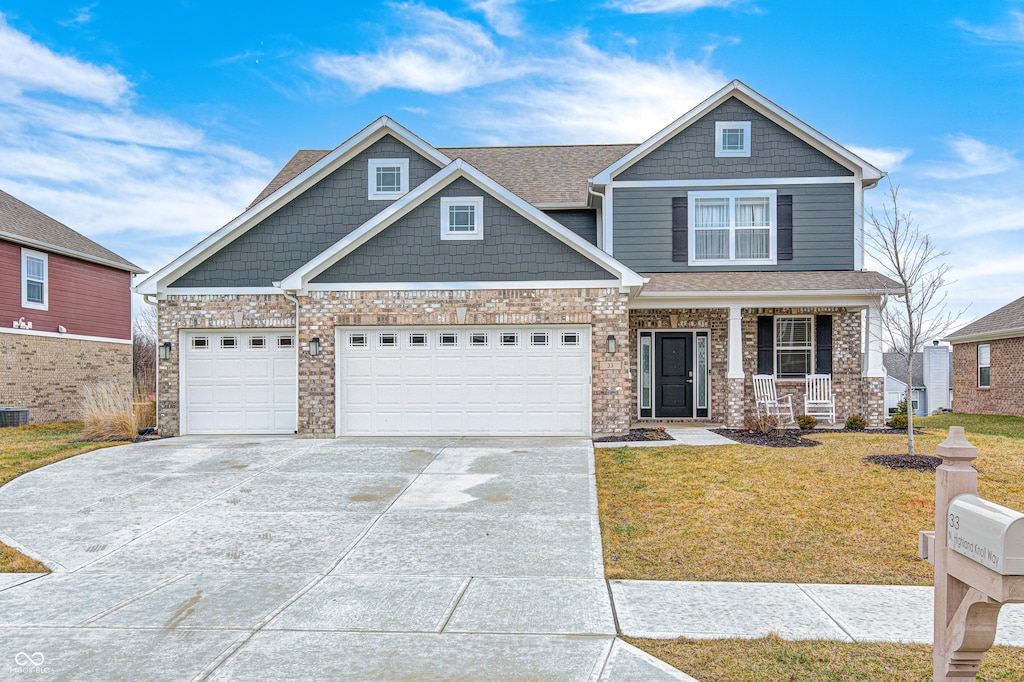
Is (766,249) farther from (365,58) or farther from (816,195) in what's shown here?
(365,58)

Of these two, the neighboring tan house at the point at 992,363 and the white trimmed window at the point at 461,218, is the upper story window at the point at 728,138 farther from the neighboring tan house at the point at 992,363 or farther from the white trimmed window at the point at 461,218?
the neighboring tan house at the point at 992,363

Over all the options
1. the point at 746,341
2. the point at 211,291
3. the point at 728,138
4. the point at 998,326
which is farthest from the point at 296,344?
the point at 998,326

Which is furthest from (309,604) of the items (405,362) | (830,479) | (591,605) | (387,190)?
(387,190)

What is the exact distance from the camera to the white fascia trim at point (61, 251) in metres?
19.5

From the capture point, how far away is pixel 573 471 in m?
10.8

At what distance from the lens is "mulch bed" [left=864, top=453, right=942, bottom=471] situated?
32.5ft

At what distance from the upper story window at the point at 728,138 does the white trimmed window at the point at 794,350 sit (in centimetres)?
394

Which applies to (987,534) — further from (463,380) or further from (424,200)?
(424,200)

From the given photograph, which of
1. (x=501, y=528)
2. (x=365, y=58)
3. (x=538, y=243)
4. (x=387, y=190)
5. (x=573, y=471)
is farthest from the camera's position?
(x=365, y=58)

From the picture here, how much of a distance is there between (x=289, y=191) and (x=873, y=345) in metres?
13.1

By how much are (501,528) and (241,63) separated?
54.4ft

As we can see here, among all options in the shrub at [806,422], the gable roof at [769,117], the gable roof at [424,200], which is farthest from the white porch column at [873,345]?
the gable roof at [424,200]

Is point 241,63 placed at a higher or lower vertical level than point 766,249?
higher

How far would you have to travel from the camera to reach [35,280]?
67.8 ft
